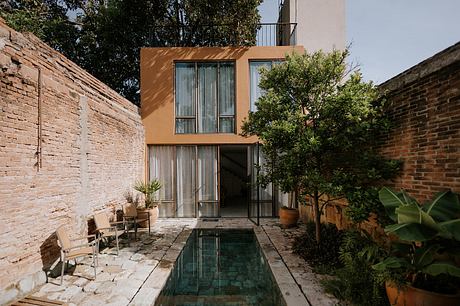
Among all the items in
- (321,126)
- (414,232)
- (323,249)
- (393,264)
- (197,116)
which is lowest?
(323,249)

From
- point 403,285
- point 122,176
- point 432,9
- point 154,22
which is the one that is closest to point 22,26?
point 154,22

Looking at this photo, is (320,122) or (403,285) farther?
(320,122)

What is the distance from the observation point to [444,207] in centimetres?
308

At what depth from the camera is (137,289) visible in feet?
14.3

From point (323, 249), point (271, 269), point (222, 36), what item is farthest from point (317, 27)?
point (271, 269)

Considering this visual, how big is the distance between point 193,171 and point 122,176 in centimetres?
275

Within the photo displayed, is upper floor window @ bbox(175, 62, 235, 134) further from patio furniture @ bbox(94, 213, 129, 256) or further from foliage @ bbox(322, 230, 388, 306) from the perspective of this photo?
foliage @ bbox(322, 230, 388, 306)

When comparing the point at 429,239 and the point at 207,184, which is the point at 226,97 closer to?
the point at 207,184

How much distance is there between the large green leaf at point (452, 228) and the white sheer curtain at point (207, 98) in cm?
800

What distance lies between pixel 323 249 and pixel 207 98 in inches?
273

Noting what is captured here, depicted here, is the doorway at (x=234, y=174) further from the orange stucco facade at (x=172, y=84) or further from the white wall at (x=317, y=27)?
the white wall at (x=317, y=27)

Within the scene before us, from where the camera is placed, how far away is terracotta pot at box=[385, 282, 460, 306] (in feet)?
9.31

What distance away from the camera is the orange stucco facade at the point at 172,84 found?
9.90 meters

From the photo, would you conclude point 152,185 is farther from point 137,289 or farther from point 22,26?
point 22,26
